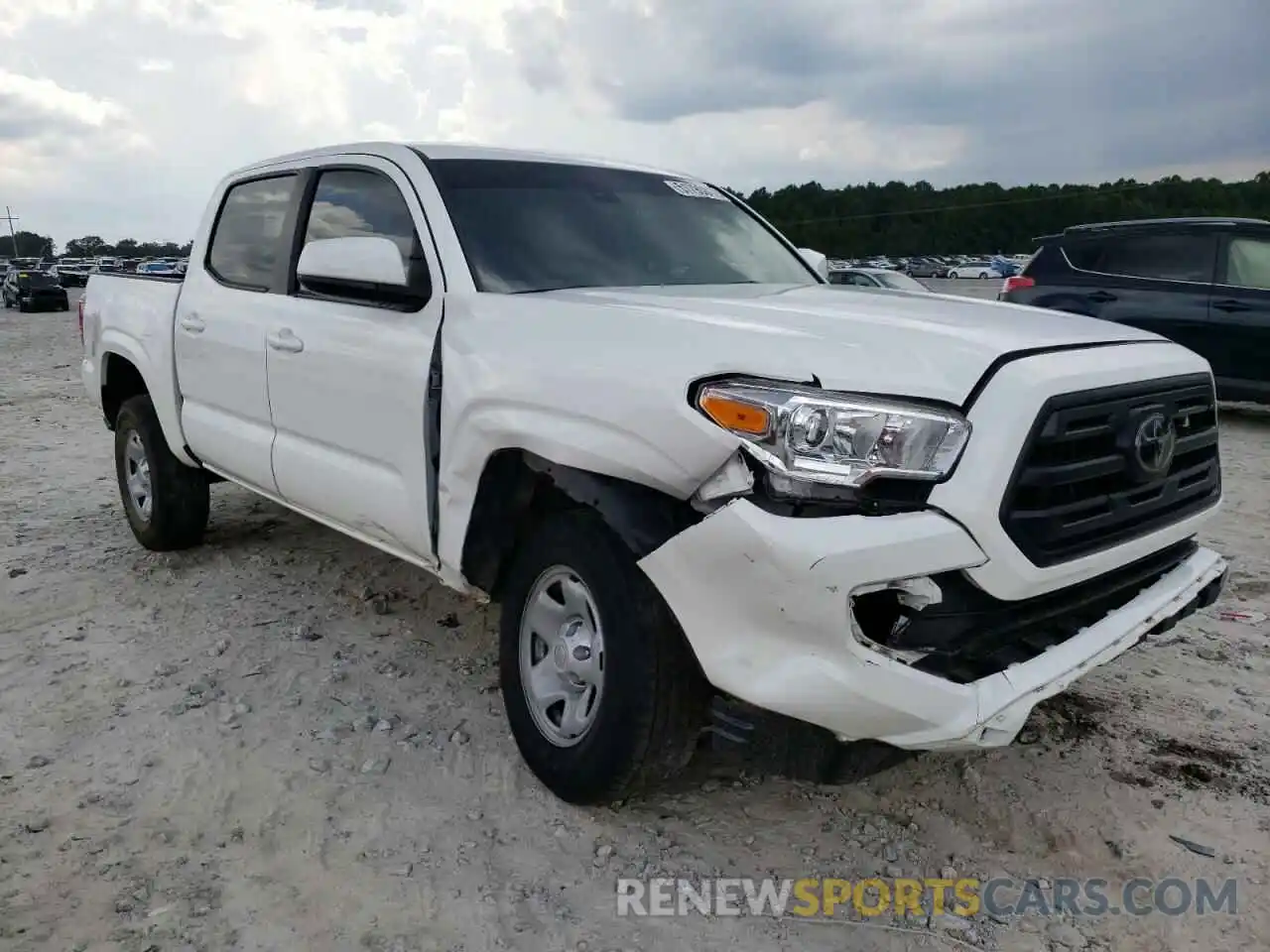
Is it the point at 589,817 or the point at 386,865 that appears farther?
the point at 589,817

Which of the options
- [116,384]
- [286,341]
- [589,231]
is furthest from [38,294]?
[589,231]

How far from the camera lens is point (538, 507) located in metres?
2.90

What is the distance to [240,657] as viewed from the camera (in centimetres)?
386

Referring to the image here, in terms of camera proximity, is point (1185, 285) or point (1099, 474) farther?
point (1185, 285)


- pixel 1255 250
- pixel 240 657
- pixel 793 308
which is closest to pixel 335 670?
pixel 240 657

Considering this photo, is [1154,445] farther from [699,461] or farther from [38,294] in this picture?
[38,294]

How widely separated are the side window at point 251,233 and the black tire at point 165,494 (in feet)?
3.12

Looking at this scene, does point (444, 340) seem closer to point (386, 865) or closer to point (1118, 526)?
point (386, 865)

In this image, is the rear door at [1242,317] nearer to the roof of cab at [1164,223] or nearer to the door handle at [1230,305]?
the door handle at [1230,305]

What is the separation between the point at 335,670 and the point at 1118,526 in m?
2.73

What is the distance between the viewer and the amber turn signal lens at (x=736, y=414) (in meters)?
2.17

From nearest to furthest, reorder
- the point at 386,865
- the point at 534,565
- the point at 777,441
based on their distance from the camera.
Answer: the point at 777,441
the point at 386,865
the point at 534,565

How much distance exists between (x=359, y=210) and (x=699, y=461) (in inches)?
81.1

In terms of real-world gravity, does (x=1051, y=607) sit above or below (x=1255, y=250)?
below
